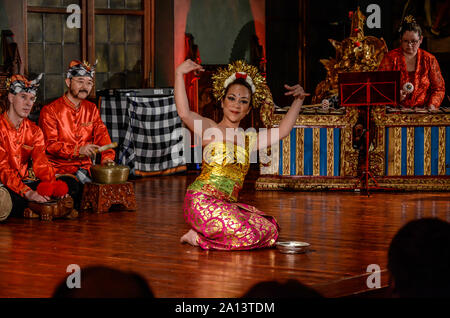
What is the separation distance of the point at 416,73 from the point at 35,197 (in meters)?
4.30

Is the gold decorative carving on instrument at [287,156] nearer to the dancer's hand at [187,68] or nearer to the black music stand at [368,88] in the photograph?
the black music stand at [368,88]

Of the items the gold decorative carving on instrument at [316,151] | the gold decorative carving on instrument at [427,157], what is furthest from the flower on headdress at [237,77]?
the gold decorative carving on instrument at [427,157]

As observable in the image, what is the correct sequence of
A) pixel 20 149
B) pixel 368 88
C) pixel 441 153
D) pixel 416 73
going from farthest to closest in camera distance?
pixel 416 73
pixel 441 153
pixel 368 88
pixel 20 149

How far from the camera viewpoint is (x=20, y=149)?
5.45 metres

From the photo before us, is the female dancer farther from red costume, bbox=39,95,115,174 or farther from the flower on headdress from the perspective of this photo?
red costume, bbox=39,95,115,174

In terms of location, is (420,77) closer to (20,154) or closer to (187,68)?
(187,68)

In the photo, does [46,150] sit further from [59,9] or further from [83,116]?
[59,9]

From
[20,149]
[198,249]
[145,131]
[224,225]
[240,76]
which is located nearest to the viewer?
[224,225]

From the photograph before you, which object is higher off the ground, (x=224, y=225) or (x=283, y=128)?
(x=283, y=128)

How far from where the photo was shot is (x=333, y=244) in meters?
4.48

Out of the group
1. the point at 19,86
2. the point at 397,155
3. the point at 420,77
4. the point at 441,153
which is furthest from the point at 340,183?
the point at 19,86

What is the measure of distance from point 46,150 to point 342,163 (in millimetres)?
3078

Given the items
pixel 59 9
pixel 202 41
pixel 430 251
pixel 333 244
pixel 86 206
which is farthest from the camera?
pixel 202 41

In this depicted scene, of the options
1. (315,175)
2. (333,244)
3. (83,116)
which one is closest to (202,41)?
(315,175)
